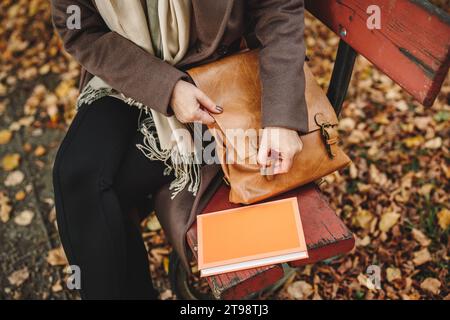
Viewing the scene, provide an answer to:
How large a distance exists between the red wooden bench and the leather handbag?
0.40ft

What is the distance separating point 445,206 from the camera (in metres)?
2.35

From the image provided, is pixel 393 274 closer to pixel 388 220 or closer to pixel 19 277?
pixel 388 220

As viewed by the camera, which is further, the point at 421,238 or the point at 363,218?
the point at 363,218

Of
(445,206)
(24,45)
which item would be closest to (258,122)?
(445,206)

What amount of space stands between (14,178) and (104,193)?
169 centimetres

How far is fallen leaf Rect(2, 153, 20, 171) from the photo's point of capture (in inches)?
121

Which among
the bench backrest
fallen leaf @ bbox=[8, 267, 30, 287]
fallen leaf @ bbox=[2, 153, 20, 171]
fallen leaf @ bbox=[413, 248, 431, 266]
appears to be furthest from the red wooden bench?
fallen leaf @ bbox=[2, 153, 20, 171]

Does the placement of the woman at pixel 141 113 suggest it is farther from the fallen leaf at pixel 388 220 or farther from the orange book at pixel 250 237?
the fallen leaf at pixel 388 220

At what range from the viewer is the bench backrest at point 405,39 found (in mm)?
1239

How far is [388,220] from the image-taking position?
2.37 meters

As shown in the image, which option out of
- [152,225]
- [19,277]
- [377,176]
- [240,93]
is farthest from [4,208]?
[377,176]

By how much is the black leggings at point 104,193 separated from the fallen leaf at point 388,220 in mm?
1275

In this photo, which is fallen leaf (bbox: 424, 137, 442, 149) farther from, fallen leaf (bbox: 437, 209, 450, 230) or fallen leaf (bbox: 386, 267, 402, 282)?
fallen leaf (bbox: 386, 267, 402, 282)
